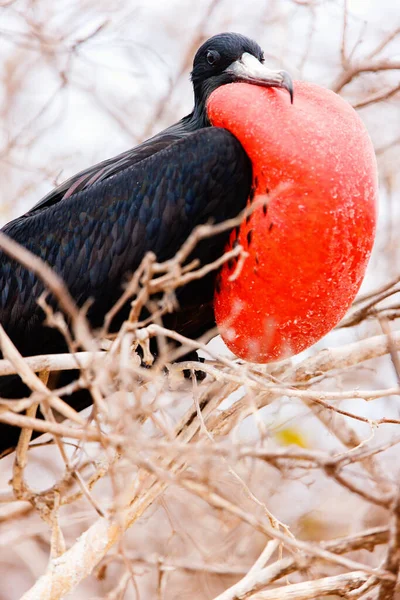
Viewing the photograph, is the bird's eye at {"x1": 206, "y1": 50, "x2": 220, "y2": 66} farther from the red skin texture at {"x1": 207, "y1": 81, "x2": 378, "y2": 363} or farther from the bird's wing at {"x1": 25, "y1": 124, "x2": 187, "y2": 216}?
the red skin texture at {"x1": 207, "y1": 81, "x2": 378, "y2": 363}

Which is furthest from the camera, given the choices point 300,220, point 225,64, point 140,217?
point 225,64

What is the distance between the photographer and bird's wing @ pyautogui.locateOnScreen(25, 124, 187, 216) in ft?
12.1

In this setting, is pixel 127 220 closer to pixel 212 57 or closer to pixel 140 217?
pixel 140 217

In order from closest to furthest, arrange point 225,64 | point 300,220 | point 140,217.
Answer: point 300,220
point 140,217
point 225,64

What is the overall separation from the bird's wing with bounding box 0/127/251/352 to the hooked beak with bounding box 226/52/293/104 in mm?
226

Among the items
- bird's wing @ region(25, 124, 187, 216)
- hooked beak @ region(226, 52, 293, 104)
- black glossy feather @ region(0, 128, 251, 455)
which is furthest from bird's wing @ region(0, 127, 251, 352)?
hooked beak @ region(226, 52, 293, 104)

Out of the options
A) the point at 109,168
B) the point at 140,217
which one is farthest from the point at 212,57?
the point at 140,217

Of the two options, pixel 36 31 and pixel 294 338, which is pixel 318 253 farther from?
pixel 36 31

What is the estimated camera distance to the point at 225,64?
12.3 feet

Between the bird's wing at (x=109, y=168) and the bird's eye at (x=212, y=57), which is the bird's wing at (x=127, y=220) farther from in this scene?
the bird's eye at (x=212, y=57)

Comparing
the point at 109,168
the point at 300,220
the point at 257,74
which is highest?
the point at 257,74

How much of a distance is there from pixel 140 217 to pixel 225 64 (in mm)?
711

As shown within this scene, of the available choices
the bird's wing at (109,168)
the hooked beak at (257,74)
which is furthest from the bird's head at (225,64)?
the bird's wing at (109,168)

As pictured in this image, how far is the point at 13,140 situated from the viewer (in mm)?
4891
